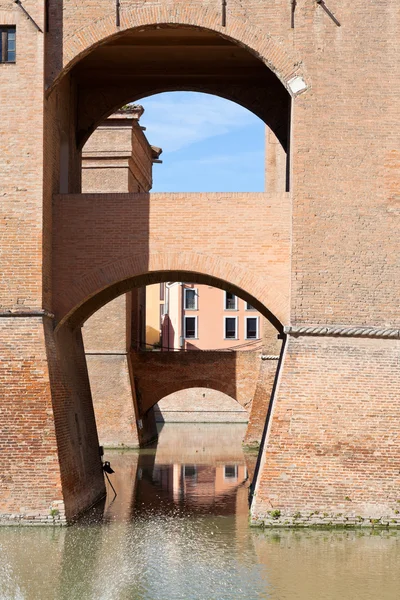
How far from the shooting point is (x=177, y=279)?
19594 millimetres

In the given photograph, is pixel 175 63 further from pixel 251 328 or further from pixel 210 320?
pixel 210 320

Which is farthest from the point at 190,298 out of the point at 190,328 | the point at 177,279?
the point at 177,279

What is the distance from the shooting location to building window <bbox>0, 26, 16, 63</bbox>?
16.6m

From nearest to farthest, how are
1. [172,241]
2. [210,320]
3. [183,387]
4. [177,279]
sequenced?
[172,241], [177,279], [183,387], [210,320]

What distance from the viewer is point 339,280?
638 inches

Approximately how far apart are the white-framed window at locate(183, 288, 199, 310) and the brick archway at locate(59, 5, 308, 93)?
38.7 metres

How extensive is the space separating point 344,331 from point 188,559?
441 cm

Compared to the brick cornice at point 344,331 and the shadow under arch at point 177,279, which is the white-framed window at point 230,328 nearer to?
the shadow under arch at point 177,279

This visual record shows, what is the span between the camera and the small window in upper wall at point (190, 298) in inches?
2176

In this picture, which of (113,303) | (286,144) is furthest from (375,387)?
(113,303)

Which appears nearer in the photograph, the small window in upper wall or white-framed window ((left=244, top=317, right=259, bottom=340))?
white-framed window ((left=244, top=317, right=259, bottom=340))

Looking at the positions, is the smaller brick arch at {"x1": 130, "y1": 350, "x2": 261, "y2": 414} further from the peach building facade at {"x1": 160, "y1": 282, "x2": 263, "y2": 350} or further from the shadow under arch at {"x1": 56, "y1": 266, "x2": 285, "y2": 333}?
the peach building facade at {"x1": 160, "y1": 282, "x2": 263, "y2": 350}

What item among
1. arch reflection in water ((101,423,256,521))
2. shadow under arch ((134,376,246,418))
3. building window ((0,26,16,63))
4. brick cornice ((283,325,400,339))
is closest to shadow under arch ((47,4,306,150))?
building window ((0,26,16,63))

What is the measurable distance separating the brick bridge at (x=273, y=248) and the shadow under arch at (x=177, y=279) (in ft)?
0.18
